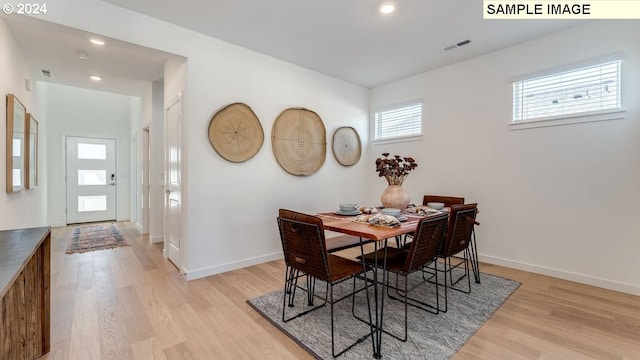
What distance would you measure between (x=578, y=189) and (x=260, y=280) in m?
3.38

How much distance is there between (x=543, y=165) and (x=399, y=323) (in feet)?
7.88

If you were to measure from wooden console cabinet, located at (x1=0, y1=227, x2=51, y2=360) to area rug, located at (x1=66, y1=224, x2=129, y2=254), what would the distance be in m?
2.85

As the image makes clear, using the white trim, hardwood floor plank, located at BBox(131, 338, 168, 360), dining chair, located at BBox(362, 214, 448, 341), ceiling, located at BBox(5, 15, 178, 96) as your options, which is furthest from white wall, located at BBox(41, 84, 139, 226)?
the white trim

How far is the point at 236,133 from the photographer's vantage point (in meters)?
3.19

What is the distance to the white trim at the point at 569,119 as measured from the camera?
8.57 ft

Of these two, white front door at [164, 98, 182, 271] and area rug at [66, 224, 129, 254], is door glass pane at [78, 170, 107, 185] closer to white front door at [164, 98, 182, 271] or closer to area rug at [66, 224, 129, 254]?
area rug at [66, 224, 129, 254]

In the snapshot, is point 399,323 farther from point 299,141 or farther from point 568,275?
point 299,141

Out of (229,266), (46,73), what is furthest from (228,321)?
(46,73)

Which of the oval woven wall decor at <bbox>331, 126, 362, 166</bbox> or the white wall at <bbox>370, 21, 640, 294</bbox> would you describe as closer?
the white wall at <bbox>370, 21, 640, 294</bbox>

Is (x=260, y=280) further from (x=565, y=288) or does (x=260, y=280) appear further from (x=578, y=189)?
(x=578, y=189)

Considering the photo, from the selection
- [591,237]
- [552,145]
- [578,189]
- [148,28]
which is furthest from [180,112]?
[591,237]

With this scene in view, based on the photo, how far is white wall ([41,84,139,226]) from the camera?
5.90 m

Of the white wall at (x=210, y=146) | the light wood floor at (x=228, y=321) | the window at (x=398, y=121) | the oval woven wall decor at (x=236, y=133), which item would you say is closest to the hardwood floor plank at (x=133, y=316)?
the light wood floor at (x=228, y=321)

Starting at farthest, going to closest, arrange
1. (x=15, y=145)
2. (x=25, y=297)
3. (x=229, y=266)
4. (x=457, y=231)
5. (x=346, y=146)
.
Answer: (x=346, y=146), (x=229, y=266), (x=15, y=145), (x=457, y=231), (x=25, y=297)
